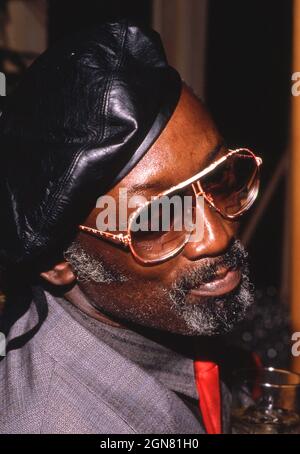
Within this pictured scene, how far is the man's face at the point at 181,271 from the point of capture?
1635mm

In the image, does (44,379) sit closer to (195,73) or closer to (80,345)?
(80,345)

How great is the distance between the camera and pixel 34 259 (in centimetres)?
165

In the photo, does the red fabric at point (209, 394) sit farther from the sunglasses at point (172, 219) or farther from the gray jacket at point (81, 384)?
the sunglasses at point (172, 219)

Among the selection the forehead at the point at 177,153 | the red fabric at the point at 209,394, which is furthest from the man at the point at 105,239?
the red fabric at the point at 209,394

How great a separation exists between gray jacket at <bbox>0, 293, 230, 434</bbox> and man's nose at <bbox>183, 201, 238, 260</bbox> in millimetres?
373

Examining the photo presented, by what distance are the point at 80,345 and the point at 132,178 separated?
52 centimetres

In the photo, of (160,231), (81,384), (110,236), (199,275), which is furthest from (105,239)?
(81,384)

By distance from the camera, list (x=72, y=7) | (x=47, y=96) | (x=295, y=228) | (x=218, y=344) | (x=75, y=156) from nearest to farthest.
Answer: (x=75, y=156), (x=47, y=96), (x=218, y=344), (x=295, y=228), (x=72, y=7)

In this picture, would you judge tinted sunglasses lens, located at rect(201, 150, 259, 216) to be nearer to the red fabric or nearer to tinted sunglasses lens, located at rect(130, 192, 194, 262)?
tinted sunglasses lens, located at rect(130, 192, 194, 262)

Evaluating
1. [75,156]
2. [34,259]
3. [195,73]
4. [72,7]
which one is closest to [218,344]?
[34,259]

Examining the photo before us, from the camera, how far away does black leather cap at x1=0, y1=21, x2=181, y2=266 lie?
150 centimetres

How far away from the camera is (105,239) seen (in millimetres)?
1645

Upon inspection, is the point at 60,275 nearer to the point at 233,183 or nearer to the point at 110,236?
the point at 110,236

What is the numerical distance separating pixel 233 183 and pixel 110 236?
1.57 ft
